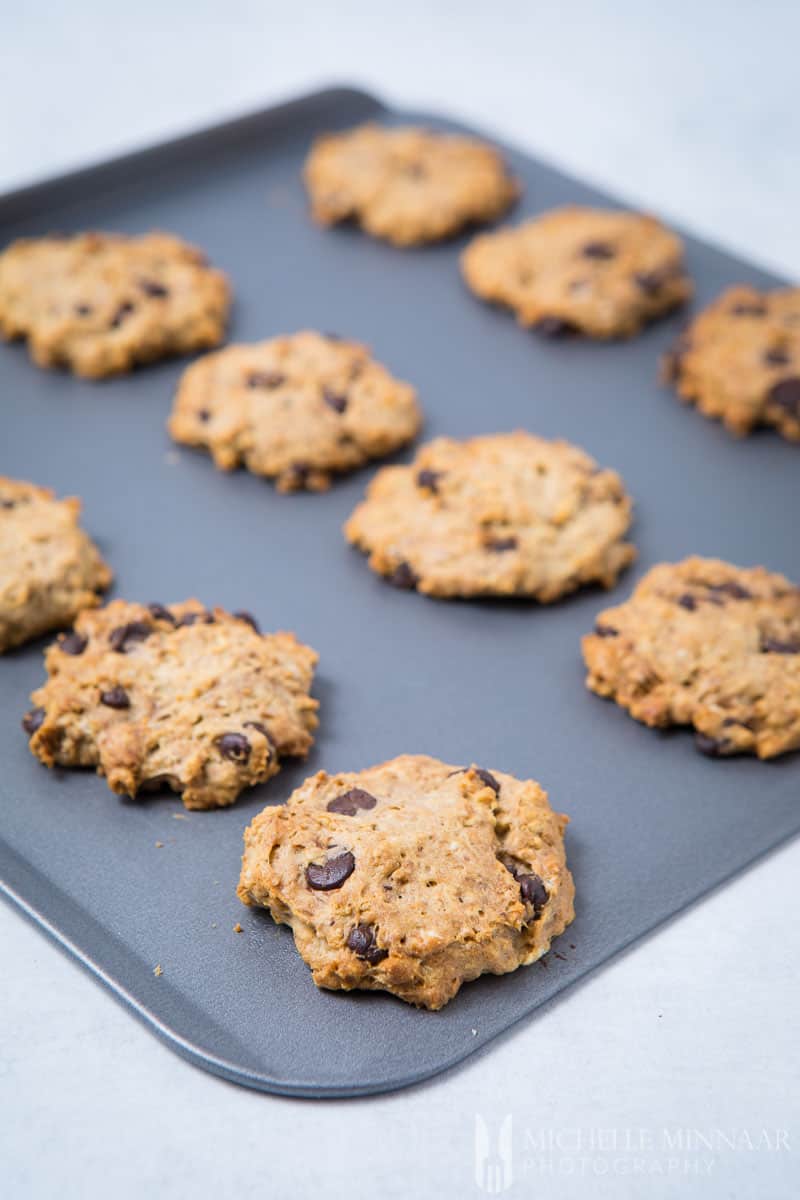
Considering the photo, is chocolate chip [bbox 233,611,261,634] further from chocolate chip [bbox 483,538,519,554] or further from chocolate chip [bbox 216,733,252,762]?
chocolate chip [bbox 483,538,519,554]

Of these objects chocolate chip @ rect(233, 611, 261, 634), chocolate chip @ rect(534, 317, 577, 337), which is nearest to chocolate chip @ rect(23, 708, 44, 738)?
chocolate chip @ rect(233, 611, 261, 634)

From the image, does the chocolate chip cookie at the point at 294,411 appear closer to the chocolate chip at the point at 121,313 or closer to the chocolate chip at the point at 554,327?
the chocolate chip at the point at 121,313

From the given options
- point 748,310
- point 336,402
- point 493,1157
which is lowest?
point 493,1157

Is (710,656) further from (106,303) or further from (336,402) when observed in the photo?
(106,303)

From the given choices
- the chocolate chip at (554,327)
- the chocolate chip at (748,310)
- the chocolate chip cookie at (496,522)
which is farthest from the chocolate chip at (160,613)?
the chocolate chip at (748,310)

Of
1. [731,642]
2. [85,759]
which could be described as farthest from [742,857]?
[85,759]

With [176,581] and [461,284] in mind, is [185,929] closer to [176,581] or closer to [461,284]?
[176,581]

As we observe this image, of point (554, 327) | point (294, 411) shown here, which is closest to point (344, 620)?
point (294, 411)
